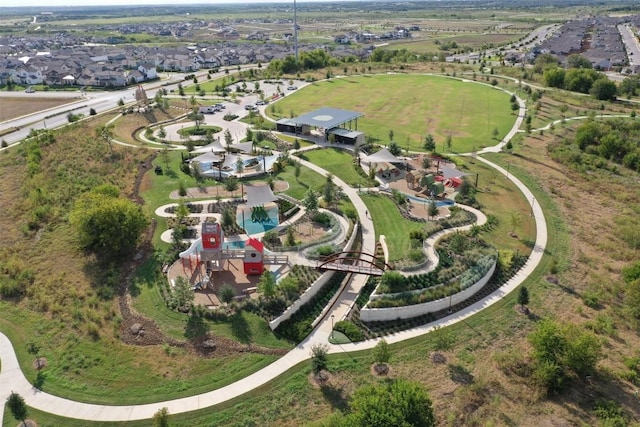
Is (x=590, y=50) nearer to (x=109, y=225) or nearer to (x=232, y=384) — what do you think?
(x=109, y=225)

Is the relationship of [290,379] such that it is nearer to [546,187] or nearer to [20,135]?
[546,187]

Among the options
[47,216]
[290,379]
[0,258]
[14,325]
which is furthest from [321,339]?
[47,216]

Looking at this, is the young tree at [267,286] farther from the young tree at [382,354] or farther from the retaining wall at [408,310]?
the young tree at [382,354]

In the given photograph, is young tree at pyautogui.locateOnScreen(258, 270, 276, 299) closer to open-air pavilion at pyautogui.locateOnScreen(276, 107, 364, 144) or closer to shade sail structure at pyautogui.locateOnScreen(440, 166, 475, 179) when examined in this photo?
shade sail structure at pyautogui.locateOnScreen(440, 166, 475, 179)

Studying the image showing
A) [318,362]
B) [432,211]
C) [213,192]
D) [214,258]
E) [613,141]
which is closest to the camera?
[318,362]

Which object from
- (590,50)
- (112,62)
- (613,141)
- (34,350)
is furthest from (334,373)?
(590,50)

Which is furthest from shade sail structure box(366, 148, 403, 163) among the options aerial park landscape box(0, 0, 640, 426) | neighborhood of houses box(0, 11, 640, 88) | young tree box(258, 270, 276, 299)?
neighborhood of houses box(0, 11, 640, 88)
